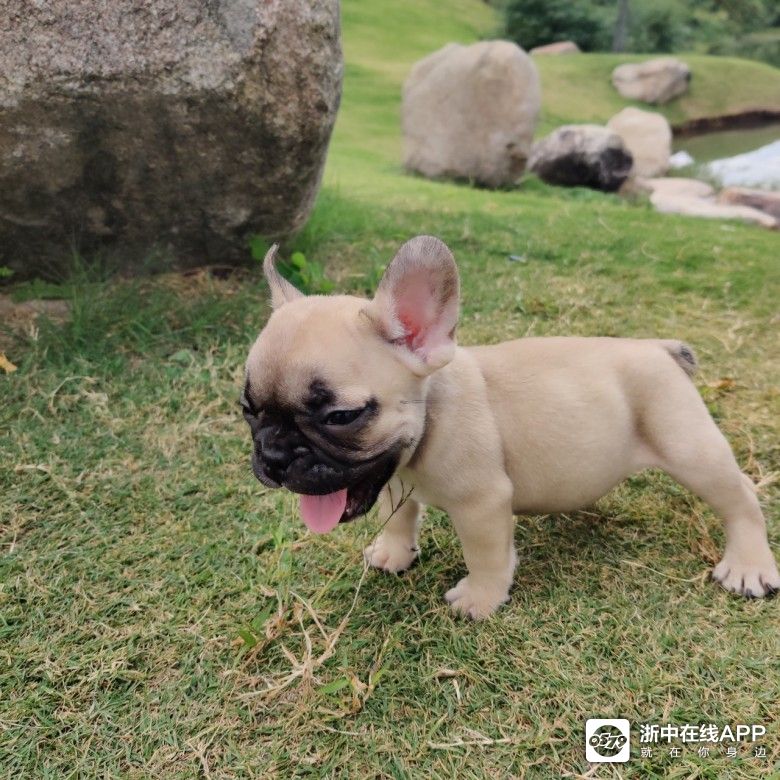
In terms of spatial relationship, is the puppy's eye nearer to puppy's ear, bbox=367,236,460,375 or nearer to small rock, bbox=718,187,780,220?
puppy's ear, bbox=367,236,460,375

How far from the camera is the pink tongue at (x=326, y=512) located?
2.13 meters

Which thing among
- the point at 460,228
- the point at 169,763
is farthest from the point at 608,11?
the point at 169,763

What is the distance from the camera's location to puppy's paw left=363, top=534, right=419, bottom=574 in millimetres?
2688

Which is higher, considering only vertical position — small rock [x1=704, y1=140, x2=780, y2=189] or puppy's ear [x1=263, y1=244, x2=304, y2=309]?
puppy's ear [x1=263, y1=244, x2=304, y2=309]

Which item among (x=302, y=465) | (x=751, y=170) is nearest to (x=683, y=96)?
(x=751, y=170)

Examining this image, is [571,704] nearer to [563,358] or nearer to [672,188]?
[563,358]

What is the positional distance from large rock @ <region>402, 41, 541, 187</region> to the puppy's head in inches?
354

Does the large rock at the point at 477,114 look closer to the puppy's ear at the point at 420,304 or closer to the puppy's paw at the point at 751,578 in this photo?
the puppy's paw at the point at 751,578

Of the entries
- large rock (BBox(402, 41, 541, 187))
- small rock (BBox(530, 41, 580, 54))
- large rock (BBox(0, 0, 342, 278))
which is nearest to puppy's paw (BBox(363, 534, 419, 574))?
large rock (BBox(0, 0, 342, 278))

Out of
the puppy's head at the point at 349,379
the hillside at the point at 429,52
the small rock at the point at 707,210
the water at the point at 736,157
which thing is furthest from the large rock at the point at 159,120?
the water at the point at 736,157

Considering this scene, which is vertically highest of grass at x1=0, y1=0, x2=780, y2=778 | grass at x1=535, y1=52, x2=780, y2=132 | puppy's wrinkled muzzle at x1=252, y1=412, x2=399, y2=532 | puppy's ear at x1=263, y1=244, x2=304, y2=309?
puppy's ear at x1=263, y1=244, x2=304, y2=309

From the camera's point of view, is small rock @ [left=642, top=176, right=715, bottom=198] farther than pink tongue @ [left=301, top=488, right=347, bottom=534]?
Yes

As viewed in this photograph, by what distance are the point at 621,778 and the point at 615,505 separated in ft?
4.03

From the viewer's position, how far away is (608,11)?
31234mm
